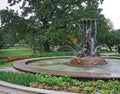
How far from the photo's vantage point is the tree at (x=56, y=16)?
28.3m

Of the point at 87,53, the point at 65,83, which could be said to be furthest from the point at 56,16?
A: the point at 65,83

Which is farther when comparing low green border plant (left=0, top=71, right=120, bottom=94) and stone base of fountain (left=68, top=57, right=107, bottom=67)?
stone base of fountain (left=68, top=57, right=107, bottom=67)

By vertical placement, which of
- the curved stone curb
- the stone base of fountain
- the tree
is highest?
the tree

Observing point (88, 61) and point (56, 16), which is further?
point (56, 16)

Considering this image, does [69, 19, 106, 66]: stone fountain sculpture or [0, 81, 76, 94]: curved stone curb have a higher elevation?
[69, 19, 106, 66]: stone fountain sculpture

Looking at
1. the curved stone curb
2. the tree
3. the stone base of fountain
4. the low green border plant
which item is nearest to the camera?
the curved stone curb

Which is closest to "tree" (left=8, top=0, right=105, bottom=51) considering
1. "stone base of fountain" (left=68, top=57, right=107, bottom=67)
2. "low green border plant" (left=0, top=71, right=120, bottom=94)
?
"stone base of fountain" (left=68, top=57, right=107, bottom=67)

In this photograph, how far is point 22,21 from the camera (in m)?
30.1

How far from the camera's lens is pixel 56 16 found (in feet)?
98.4

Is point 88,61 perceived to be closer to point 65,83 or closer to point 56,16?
point 65,83

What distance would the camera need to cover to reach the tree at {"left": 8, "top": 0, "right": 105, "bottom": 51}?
92.8 feet

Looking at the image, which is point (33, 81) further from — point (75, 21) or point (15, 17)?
point (15, 17)

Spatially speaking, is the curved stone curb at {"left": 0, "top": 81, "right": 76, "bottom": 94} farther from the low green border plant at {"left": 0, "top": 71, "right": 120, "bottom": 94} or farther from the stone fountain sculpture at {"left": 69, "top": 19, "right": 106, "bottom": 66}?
the stone fountain sculpture at {"left": 69, "top": 19, "right": 106, "bottom": 66}

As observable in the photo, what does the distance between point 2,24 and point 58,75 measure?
21.8 metres
